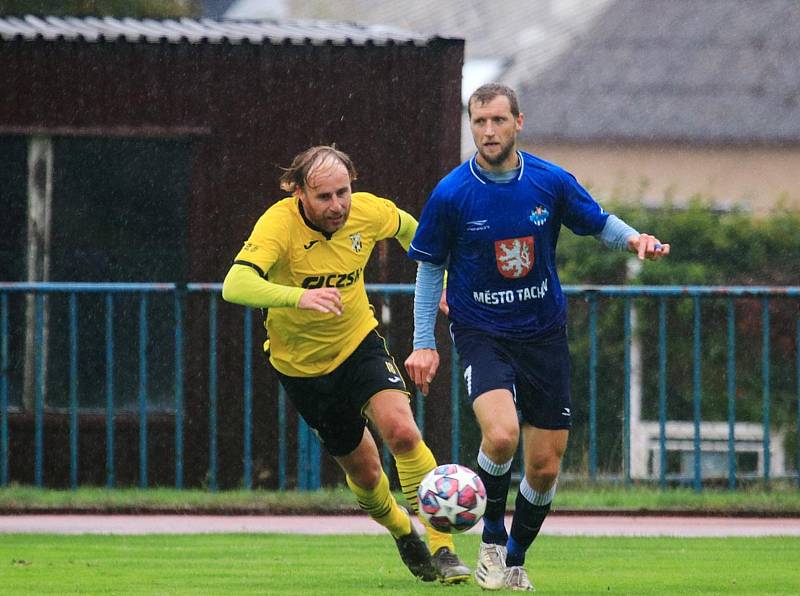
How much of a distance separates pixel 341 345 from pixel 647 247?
5.16 ft

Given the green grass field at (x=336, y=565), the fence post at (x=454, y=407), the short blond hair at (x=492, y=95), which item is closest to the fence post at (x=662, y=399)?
the fence post at (x=454, y=407)

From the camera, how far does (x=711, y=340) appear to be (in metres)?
14.1

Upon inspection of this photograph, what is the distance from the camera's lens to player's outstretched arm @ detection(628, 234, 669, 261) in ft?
22.9

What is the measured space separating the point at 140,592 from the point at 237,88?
6052 mm

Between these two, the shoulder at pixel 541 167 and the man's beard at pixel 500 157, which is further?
the shoulder at pixel 541 167

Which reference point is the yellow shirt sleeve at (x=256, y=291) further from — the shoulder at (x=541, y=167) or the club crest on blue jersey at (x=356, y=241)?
the shoulder at (x=541, y=167)

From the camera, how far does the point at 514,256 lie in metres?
7.30

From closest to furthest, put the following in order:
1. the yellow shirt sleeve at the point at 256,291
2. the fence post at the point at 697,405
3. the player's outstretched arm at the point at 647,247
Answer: the player's outstretched arm at the point at 647,247 < the yellow shirt sleeve at the point at 256,291 < the fence post at the point at 697,405

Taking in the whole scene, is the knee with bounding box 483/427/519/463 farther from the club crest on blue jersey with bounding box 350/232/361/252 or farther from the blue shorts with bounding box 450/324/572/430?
the club crest on blue jersey with bounding box 350/232/361/252

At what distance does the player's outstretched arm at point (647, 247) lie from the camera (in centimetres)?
698

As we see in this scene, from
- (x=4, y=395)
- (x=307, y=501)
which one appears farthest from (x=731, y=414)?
(x=4, y=395)

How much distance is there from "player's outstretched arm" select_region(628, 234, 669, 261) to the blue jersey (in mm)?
316

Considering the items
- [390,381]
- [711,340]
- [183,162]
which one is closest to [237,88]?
[183,162]

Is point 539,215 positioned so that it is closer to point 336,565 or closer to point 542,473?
point 542,473
